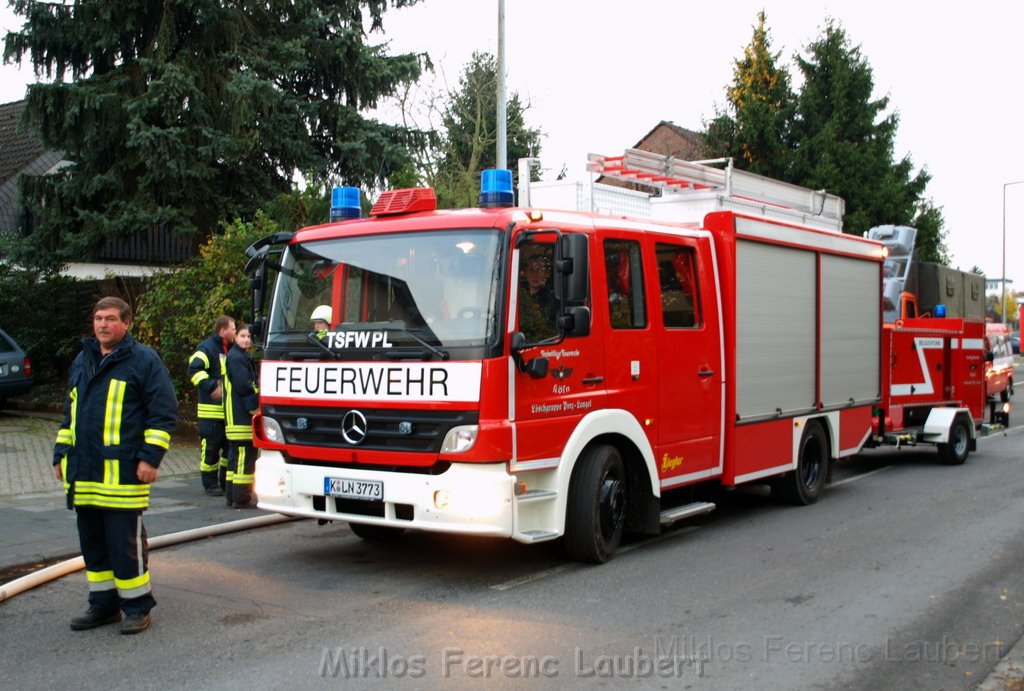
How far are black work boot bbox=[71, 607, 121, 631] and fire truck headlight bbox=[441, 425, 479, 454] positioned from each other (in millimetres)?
2111

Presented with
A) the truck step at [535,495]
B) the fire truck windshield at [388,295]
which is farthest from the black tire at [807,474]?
the fire truck windshield at [388,295]

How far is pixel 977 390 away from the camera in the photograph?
14195 millimetres

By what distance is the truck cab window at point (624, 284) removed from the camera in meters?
7.27

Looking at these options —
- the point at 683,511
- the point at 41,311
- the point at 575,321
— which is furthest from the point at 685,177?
the point at 41,311

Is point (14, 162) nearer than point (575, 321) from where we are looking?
No

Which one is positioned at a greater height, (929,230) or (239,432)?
(929,230)

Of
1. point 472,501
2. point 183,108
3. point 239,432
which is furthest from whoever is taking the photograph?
point 183,108

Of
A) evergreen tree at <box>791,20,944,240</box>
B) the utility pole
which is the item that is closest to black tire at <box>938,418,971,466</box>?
the utility pole

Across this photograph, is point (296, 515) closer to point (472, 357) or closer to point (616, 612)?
point (472, 357)

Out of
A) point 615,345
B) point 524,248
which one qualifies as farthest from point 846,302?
point 524,248

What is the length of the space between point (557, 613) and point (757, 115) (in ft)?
89.5

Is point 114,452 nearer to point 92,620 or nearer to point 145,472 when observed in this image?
point 145,472

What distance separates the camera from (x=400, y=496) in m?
6.46

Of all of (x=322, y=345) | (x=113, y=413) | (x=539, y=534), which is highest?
(x=322, y=345)
